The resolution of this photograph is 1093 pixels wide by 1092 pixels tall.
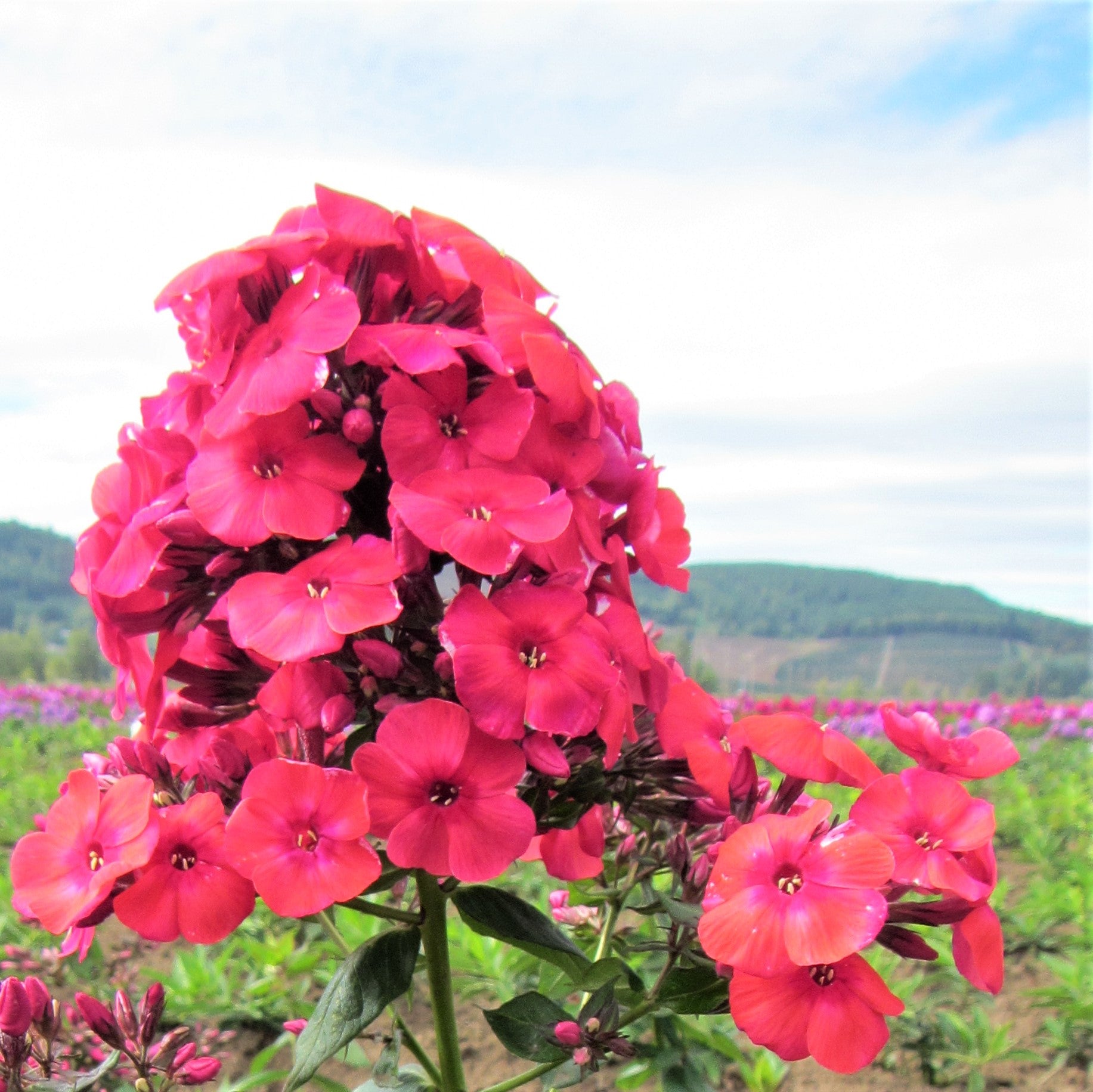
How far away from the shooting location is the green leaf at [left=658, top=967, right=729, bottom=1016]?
1090mm

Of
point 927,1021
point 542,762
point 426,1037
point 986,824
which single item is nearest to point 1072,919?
point 927,1021

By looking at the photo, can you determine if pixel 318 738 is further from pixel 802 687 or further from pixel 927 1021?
pixel 802 687

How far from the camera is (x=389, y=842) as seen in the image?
926 millimetres

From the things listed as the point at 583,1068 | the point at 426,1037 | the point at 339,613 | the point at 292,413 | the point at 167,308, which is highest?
the point at 167,308

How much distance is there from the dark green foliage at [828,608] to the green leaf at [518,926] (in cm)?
4628

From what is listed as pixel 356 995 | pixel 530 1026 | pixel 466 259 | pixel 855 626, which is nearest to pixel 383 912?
pixel 356 995

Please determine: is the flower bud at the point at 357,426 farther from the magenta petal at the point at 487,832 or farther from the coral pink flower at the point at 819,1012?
the coral pink flower at the point at 819,1012

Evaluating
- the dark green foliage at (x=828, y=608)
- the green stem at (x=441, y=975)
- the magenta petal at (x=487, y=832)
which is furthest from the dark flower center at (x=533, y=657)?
the dark green foliage at (x=828, y=608)

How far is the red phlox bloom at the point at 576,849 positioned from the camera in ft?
4.39

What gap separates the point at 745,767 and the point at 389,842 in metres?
0.44

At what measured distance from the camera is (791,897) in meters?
0.93

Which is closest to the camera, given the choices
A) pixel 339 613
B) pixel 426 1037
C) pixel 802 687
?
pixel 339 613

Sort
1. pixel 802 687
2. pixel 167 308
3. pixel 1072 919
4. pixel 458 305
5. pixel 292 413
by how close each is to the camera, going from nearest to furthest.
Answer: pixel 292 413 → pixel 458 305 → pixel 167 308 → pixel 1072 919 → pixel 802 687

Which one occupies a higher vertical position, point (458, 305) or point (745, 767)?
point (458, 305)
